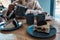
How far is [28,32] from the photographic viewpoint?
114cm

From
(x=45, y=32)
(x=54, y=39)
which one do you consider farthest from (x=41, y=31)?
(x=54, y=39)

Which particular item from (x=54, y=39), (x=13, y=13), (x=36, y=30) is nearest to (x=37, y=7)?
(x=13, y=13)

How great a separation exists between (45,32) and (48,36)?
0.06 meters

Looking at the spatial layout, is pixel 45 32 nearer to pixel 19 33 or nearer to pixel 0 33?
pixel 19 33

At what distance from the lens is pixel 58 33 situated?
1.14m

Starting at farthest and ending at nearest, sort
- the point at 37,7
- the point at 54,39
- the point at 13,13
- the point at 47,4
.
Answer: the point at 47,4 < the point at 37,7 < the point at 13,13 < the point at 54,39

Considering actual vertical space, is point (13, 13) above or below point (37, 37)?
above

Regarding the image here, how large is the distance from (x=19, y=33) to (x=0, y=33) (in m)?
0.19

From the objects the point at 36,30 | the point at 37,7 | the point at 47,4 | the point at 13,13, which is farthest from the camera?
the point at 47,4

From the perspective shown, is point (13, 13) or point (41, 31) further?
point (13, 13)

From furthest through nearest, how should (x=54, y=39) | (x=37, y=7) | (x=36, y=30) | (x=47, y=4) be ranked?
(x=47, y=4) < (x=37, y=7) < (x=36, y=30) < (x=54, y=39)

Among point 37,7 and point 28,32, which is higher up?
point 37,7

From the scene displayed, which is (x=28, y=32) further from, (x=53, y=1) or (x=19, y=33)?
(x=53, y=1)

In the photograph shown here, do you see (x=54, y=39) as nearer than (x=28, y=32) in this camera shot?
Yes
